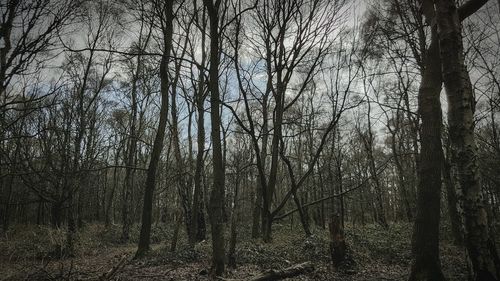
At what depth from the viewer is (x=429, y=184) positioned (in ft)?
15.9

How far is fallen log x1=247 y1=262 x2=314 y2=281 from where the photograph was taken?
5.10 metres

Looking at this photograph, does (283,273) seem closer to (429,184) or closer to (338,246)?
(338,246)

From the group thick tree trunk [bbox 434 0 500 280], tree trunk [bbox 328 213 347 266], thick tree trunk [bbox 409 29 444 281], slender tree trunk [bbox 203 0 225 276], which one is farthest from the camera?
tree trunk [bbox 328 213 347 266]

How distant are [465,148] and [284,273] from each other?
362 cm

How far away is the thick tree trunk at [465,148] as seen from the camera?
359 centimetres

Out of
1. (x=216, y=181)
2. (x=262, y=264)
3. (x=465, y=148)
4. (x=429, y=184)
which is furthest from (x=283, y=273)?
(x=465, y=148)

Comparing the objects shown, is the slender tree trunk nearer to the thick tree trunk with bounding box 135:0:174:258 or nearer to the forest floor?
the forest floor

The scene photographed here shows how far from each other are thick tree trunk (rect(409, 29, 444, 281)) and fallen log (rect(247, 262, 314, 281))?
6.96ft

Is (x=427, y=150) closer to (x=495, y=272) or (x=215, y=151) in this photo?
(x=495, y=272)

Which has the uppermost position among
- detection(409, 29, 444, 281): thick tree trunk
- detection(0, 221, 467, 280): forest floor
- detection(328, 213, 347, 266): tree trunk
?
detection(409, 29, 444, 281): thick tree trunk

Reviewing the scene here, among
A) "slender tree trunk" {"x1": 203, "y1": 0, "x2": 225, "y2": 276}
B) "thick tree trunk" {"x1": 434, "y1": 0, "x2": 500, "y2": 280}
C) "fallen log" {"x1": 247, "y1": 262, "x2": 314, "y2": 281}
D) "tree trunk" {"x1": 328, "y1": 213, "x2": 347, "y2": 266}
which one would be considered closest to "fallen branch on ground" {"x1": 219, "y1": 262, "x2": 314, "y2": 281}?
"fallen log" {"x1": 247, "y1": 262, "x2": 314, "y2": 281}

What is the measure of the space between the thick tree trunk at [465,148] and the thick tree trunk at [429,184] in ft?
2.72

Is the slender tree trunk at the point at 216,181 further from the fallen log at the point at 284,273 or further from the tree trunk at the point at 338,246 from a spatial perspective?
the tree trunk at the point at 338,246

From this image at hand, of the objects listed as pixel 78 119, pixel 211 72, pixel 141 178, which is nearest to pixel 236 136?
pixel 141 178
